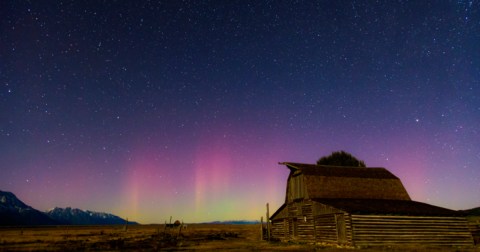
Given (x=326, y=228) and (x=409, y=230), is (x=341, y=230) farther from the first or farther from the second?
(x=409, y=230)

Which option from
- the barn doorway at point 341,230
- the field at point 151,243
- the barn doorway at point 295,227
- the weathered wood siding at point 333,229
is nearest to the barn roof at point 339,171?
the barn doorway at point 295,227

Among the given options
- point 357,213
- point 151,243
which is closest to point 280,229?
point 357,213

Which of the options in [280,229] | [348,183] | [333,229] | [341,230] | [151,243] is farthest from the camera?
[280,229]

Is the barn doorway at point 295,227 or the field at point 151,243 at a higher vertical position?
the barn doorway at point 295,227

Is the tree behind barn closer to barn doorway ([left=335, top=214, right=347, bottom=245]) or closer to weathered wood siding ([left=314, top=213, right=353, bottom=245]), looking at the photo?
weathered wood siding ([left=314, top=213, right=353, bottom=245])

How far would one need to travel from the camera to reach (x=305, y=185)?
112 ft

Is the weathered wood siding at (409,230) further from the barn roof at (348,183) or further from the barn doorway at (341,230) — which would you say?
the barn roof at (348,183)

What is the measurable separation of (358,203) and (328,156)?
39940 millimetres

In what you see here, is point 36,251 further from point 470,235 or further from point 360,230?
point 470,235

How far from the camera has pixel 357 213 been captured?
27.0m

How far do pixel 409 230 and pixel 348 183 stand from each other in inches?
344

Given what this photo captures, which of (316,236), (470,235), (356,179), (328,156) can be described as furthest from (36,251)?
(328,156)

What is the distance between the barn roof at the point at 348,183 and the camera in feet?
113

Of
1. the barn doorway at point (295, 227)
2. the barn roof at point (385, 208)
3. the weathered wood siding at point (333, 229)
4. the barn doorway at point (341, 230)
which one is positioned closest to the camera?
the weathered wood siding at point (333, 229)
